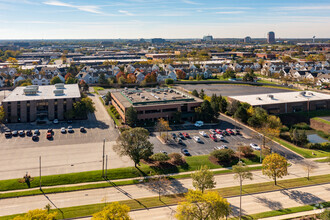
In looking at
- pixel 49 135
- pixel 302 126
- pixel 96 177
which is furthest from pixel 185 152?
pixel 302 126

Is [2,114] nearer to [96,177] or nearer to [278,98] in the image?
[96,177]

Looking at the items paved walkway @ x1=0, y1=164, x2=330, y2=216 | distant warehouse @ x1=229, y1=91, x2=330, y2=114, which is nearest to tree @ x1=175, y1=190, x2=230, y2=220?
paved walkway @ x1=0, y1=164, x2=330, y2=216

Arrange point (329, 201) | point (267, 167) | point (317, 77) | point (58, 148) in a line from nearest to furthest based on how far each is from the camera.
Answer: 1. point (329, 201)
2. point (267, 167)
3. point (58, 148)
4. point (317, 77)

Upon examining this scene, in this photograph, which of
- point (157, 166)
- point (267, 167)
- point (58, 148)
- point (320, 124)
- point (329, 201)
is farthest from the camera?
point (320, 124)

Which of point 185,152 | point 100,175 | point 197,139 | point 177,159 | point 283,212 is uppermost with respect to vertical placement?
point 197,139

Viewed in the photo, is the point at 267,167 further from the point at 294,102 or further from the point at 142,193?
the point at 294,102

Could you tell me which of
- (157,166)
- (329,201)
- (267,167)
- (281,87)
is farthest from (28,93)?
(281,87)
